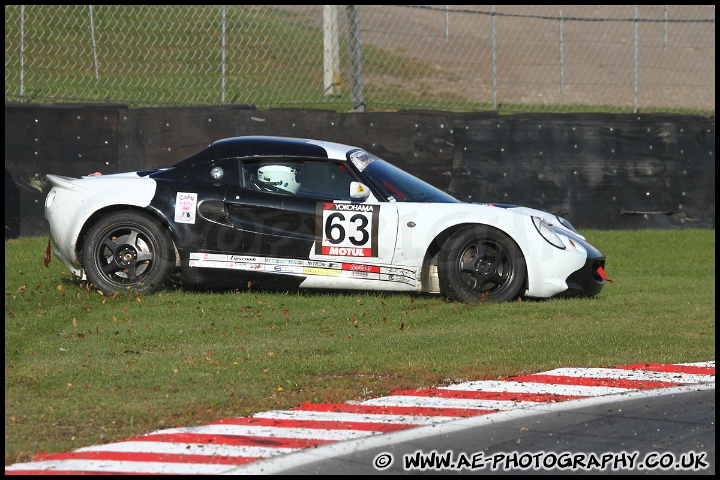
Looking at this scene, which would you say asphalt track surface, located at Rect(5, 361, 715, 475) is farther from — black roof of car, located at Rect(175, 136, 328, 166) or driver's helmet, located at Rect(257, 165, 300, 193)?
black roof of car, located at Rect(175, 136, 328, 166)

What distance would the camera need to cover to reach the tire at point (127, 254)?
882cm

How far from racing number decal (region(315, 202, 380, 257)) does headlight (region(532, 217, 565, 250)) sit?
4.45 feet

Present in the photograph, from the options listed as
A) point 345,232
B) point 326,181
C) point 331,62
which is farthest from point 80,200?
point 331,62

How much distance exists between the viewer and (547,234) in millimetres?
8797

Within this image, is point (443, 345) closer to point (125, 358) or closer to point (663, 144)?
point (125, 358)

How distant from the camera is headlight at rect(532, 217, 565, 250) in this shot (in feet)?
28.7

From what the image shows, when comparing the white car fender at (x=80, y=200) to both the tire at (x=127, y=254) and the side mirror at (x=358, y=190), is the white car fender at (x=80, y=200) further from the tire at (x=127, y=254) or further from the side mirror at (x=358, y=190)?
the side mirror at (x=358, y=190)

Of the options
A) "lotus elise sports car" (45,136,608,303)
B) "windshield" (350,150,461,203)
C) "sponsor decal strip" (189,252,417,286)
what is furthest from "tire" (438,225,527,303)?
"windshield" (350,150,461,203)

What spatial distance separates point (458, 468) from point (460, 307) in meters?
4.05

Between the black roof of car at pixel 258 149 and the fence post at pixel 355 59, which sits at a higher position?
the fence post at pixel 355 59

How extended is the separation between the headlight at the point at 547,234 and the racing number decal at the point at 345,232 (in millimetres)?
1356

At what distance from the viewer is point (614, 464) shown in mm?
4625

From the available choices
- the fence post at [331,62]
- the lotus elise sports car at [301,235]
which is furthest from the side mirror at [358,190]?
the fence post at [331,62]

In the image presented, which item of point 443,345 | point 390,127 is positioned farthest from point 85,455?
point 390,127
